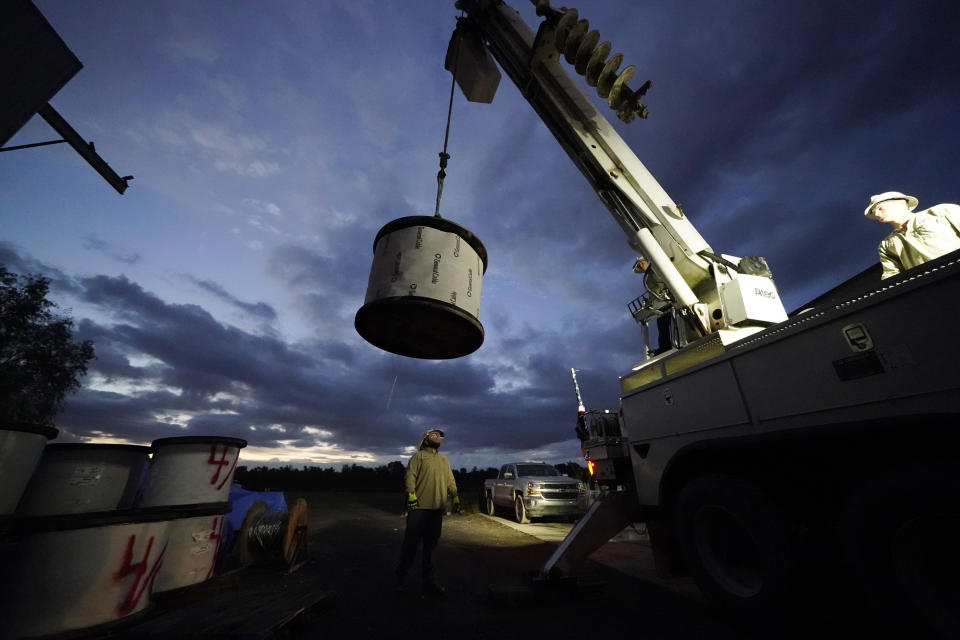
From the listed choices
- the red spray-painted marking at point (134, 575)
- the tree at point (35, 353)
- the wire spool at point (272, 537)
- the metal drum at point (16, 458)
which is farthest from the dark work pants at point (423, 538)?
the tree at point (35, 353)

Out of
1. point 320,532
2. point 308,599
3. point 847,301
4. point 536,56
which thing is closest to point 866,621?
point 847,301

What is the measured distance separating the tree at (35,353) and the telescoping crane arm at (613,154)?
3101 centimetres

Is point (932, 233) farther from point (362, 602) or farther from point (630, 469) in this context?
point (362, 602)

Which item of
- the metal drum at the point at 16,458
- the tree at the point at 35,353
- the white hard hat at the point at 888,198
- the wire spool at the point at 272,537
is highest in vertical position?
the tree at the point at 35,353

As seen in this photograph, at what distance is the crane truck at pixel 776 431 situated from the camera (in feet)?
5.91

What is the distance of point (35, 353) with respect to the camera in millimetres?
21594

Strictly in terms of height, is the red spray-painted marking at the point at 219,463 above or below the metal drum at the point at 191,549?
above

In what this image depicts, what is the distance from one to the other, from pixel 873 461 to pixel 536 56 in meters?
5.90

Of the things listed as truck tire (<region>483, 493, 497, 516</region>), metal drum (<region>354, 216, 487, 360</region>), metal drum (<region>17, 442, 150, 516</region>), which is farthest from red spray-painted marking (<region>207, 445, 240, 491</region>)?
truck tire (<region>483, 493, 497, 516</region>)

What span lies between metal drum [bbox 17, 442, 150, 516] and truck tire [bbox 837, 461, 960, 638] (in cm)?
564

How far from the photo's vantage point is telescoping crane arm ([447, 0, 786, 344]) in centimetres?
387

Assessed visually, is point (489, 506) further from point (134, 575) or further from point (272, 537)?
point (134, 575)

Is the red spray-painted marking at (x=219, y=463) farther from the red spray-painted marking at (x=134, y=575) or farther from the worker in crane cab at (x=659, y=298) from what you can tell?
the worker in crane cab at (x=659, y=298)

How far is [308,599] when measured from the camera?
3.38 metres
